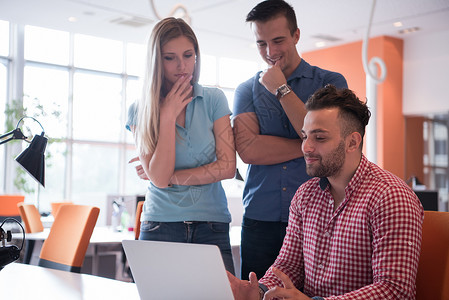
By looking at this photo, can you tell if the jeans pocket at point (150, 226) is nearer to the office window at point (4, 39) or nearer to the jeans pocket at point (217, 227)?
the jeans pocket at point (217, 227)

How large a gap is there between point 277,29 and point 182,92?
1.49 ft

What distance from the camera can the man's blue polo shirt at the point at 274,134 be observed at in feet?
6.94

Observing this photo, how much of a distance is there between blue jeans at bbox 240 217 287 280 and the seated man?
0.96 ft

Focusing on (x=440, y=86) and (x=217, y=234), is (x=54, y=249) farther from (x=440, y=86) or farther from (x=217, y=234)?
(x=440, y=86)

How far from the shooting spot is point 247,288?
1.52 m

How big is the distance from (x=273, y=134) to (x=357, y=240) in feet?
2.50

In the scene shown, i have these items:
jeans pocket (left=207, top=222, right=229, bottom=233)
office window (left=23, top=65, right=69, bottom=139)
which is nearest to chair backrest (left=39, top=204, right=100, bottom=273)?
jeans pocket (left=207, top=222, right=229, bottom=233)

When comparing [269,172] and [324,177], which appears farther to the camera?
[269,172]

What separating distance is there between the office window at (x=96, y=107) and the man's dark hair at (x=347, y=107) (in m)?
9.06

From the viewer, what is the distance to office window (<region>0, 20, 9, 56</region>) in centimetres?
945

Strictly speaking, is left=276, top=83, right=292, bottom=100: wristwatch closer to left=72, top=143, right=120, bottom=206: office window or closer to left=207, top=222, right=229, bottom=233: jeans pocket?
left=207, top=222, right=229, bottom=233: jeans pocket

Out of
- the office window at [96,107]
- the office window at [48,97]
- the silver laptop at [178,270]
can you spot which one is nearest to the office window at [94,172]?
the office window at [96,107]

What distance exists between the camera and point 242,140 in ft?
7.19

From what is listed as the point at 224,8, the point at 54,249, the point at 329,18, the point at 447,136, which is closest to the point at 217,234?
the point at 54,249
